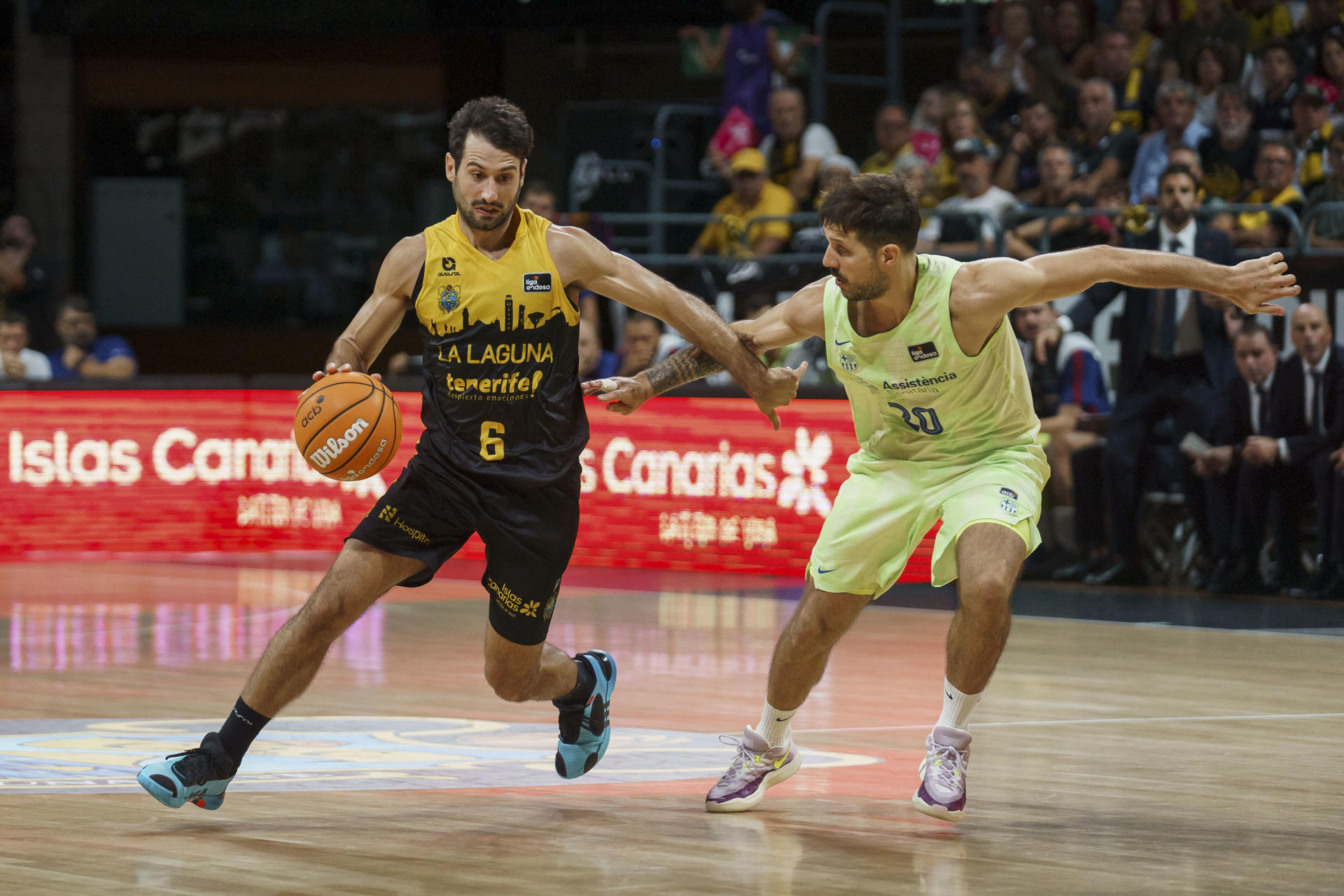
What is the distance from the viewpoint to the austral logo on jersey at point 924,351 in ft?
19.3

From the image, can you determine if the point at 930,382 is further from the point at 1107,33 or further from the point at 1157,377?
the point at 1107,33

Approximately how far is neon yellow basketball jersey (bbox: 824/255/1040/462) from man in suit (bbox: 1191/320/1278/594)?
18.3 feet

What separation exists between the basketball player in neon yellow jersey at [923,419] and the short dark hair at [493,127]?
30.5 inches

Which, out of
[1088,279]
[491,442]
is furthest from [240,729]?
[1088,279]

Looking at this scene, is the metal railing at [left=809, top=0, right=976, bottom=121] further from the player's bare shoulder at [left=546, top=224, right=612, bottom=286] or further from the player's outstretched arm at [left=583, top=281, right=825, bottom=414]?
the player's bare shoulder at [left=546, top=224, right=612, bottom=286]

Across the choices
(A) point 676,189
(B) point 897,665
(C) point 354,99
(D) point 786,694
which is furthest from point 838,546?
(C) point 354,99

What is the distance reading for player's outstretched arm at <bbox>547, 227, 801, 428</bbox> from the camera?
235 inches

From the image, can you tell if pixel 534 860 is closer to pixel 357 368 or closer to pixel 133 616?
pixel 357 368

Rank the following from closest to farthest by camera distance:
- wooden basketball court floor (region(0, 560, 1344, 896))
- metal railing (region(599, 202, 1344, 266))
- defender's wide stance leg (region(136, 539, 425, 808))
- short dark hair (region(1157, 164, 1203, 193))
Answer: wooden basketball court floor (region(0, 560, 1344, 896))
defender's wide stance leg (region(136, 539, 425, 808))
short dark hair (region(1157, 164, 1203, 193))
metal railing (region(599, 202, 1344, 266))

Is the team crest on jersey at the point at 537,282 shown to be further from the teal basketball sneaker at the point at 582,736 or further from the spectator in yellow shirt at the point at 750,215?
the spectator in yellow shirt at the point at 750,215

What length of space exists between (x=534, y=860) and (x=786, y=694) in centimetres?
121

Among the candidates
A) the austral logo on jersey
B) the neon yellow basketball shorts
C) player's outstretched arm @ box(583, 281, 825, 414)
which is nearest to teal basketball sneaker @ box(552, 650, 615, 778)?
the neon yellow basketball shorts

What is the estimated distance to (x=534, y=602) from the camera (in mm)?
5973

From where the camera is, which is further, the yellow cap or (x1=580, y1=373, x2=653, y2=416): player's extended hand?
the yellow cap
